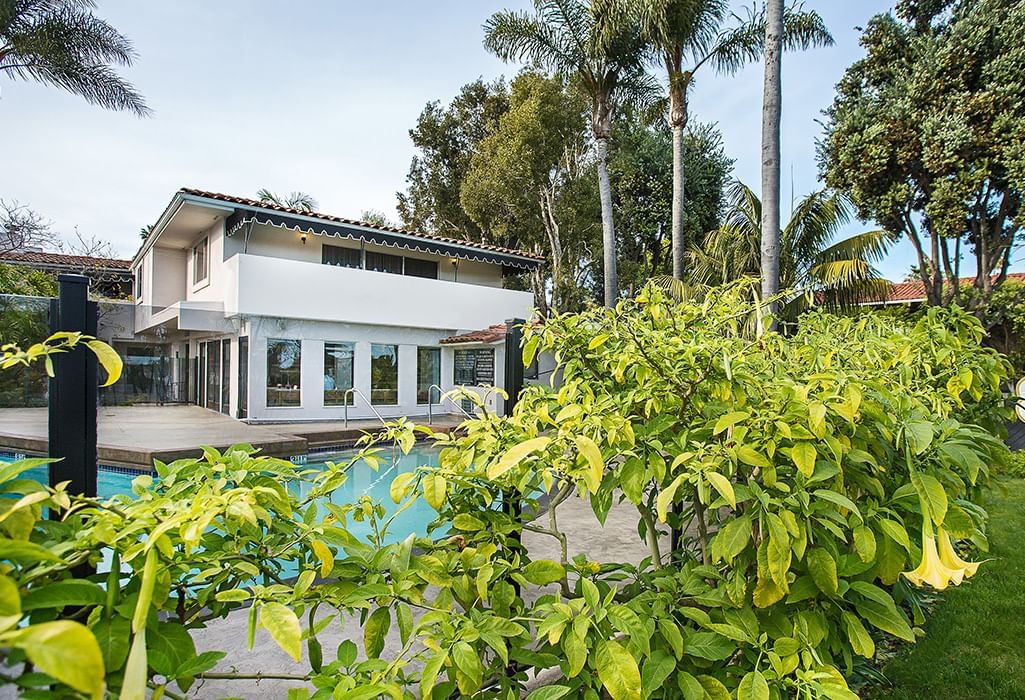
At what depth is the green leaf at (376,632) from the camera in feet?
4.33

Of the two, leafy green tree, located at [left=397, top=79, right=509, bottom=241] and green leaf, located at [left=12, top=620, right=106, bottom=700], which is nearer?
green leaf, located at [left=12, top=620, right=106, bottom=700]

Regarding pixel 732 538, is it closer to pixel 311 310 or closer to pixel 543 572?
pixel 543 572

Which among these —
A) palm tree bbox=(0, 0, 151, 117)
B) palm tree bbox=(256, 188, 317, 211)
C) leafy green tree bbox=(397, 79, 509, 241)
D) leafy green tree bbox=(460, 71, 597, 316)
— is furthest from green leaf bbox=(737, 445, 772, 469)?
palm tree bbox=(256, 188, 317, 211)

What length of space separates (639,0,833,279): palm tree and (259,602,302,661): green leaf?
15.6 metres

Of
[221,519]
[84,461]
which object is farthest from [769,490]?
[84,461]

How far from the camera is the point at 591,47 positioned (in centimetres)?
1620

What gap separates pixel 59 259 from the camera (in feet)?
61.4

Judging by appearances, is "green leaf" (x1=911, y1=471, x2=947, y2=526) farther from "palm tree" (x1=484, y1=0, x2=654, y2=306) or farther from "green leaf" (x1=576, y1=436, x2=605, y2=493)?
"palm tree" (x1=484, y1=0, x2=654, y2=306)

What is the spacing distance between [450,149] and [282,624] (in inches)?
1152

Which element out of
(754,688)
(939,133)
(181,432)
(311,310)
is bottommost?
(181,432)

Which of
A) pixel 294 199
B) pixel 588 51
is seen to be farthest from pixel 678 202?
pixel 294 199

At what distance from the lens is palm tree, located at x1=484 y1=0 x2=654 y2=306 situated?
52.6 ft

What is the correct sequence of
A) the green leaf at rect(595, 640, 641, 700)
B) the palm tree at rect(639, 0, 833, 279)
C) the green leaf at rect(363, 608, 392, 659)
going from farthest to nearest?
the palm tree at rect(639, 0, 833, 279), the green leaf at rect(363, 608, 392, 659), the green leaf at rect(595, 640, 641, 700)

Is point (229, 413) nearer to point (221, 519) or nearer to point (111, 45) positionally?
point (111, 45)
